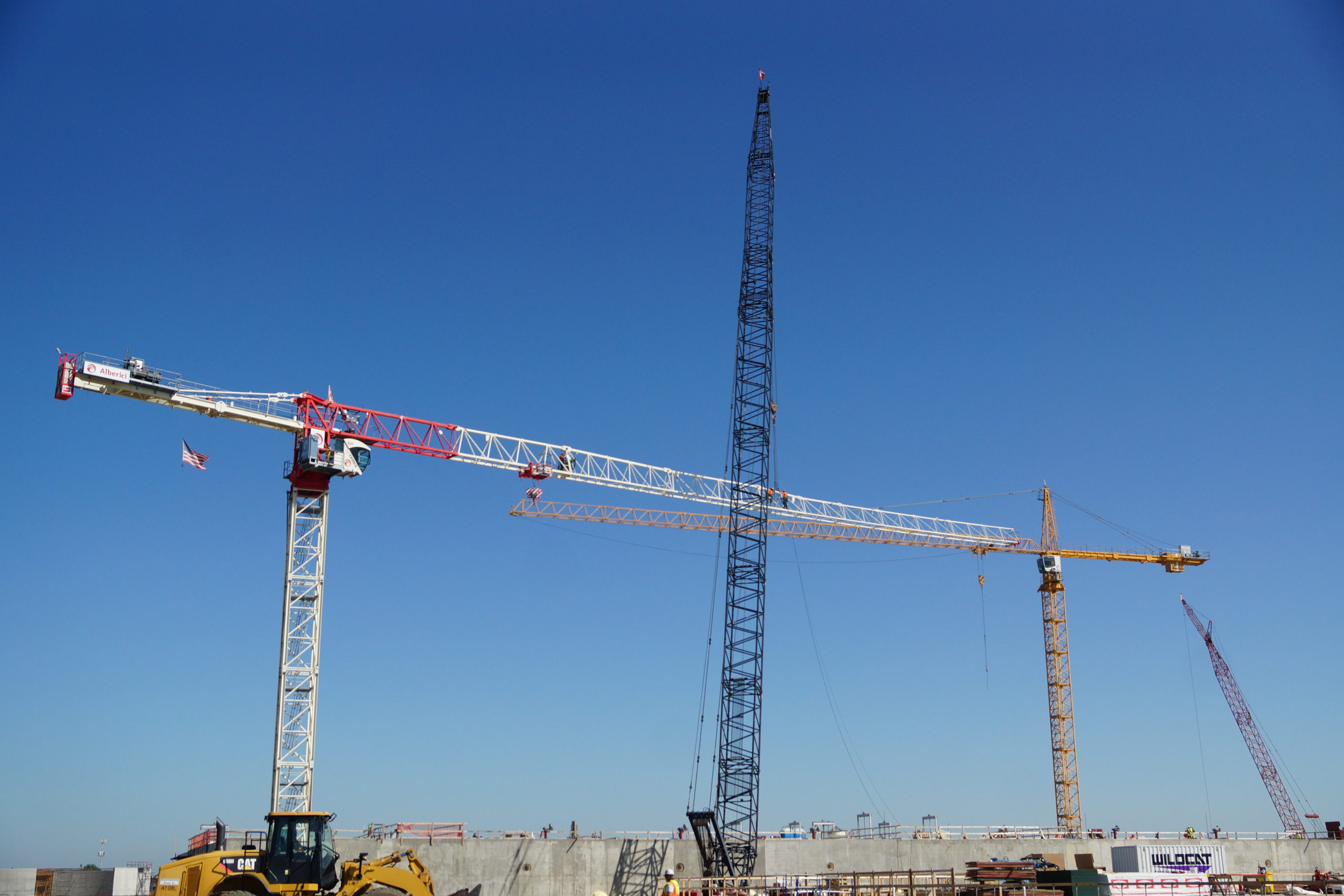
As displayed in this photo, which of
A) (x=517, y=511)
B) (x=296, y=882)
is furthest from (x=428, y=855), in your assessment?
(x=517, y=511)

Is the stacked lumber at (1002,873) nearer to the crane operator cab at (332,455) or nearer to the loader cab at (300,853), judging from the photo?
the loader cab at (300,853)

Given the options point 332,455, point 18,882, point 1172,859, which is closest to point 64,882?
point 18,882

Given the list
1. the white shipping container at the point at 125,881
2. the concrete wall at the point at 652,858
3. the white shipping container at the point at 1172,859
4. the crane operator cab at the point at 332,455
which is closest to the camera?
→ the white shipping container at the point at 125,881

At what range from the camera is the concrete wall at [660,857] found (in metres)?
51.8

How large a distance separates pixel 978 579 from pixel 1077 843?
163 feet

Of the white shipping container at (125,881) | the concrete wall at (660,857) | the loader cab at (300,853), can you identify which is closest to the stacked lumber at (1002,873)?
the concrete wall at (660,857)

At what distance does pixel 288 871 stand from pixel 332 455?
40409mm

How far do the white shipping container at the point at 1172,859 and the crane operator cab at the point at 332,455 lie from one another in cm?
4628

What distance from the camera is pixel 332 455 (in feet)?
219

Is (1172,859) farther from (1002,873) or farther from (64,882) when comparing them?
(64,882)

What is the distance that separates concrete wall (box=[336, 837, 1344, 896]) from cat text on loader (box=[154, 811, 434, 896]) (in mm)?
20003

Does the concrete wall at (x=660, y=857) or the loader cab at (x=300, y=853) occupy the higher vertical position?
the loader cab at (x=300, y=853)

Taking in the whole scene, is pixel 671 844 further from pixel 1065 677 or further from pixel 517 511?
pixel 1065 677

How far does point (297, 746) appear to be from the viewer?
6188 cm
